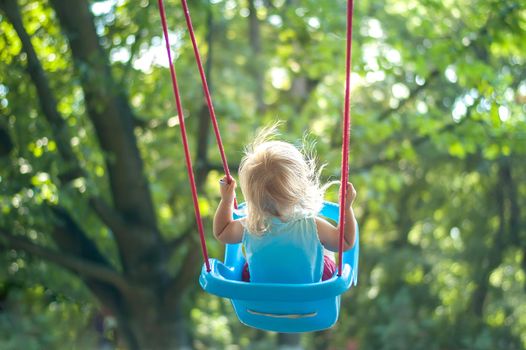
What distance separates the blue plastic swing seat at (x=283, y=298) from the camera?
2.55 m

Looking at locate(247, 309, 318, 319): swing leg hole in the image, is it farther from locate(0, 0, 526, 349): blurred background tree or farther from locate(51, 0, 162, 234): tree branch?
locate(51, 0, 162, 234): tree branch

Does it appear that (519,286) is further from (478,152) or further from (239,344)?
(239,344)

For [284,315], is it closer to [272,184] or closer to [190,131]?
[272,184]

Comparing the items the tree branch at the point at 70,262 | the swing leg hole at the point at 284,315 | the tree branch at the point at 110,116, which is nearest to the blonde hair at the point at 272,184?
the swing leg hole at the point at 284,315

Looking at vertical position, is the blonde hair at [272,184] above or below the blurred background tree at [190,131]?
above

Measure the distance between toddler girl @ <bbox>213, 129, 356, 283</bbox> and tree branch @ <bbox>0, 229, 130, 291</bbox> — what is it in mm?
3812

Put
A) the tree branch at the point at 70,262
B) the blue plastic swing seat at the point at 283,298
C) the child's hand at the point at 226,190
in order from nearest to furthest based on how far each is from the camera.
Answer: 1. the blue plastic swing seat at the point at 283,298
2. the child's hand at the point at 226,190
3. the tree branch at the point at 70,262

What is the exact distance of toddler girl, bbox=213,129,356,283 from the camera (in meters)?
2.68

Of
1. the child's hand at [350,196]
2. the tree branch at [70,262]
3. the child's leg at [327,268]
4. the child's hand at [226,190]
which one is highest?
the child's hand at [226,190]

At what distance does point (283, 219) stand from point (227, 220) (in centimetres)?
25

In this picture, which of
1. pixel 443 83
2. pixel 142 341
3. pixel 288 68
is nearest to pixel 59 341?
pixel 142 341

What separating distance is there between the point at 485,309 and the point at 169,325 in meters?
4.64

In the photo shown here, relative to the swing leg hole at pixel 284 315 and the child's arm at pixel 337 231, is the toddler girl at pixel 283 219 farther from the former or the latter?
the swing leg hole at pixel 284 315

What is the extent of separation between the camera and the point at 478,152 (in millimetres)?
9352
